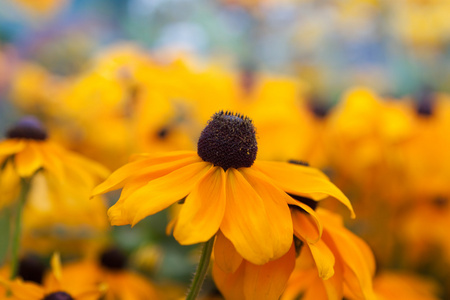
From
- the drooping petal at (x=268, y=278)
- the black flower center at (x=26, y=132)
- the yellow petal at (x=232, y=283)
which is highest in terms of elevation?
the black flower center at (x=26, y=132)

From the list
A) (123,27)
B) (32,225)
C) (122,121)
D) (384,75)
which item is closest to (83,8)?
(123,27)

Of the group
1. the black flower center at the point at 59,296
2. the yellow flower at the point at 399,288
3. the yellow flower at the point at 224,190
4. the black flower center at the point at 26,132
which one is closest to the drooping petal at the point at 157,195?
the yellow flower at the point at 224,190

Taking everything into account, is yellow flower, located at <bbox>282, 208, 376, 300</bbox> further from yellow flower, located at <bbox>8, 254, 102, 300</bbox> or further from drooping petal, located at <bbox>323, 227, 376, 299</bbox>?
yellow flower, located at <bbox>8, 254, 102, 300</bbox>

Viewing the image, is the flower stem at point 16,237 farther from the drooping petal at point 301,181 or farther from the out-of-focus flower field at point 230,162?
the drooping petal at point 301,181

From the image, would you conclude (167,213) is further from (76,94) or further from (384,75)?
(384,75)

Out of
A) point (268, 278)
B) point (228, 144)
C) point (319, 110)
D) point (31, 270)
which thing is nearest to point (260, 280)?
point (268, 278)

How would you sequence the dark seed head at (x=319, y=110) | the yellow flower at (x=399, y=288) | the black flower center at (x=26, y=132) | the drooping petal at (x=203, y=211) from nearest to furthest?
1. the drooping petal at (x=203, y=211)
2. the black flower center at (x=26, y=132)
3. the yellow flower at (x=399, y=288)
4. the dark seed head at (x=319, y=110)

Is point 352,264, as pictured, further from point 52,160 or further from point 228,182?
point 52,160

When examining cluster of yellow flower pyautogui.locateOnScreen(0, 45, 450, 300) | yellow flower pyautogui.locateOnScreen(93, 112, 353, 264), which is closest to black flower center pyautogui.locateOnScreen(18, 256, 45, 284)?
cluster of yellow flower pyautogui.locateOnScreen(0, 45, 450, 300)
